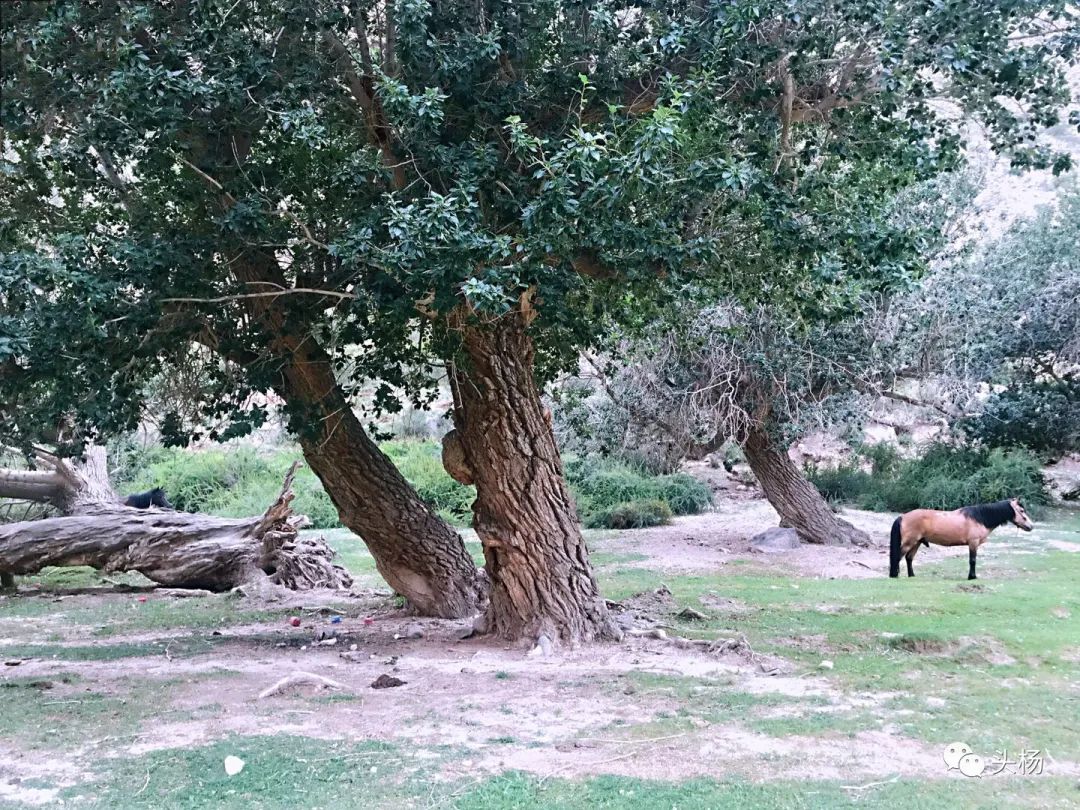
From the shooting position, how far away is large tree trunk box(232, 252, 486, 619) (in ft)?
29.1

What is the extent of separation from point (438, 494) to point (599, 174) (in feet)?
67.5

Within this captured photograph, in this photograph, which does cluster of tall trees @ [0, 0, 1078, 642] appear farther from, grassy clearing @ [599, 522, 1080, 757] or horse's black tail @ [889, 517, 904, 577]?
horse's black tail @ [889, 517, 904, 577]

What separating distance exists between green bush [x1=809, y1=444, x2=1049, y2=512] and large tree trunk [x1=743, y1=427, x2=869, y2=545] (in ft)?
17.4

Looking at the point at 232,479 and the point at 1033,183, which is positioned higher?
the point at 1033,183

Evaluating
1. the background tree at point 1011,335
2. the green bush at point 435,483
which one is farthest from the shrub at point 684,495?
the background tree at point 1011,335

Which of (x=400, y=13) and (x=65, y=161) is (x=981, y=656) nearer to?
(x=400, y=13)

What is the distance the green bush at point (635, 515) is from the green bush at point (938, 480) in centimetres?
483

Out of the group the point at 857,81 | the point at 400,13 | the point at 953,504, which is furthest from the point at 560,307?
the point at 953,504

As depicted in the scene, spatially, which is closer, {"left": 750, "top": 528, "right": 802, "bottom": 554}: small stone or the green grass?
the green grass

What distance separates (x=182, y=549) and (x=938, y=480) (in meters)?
17.3

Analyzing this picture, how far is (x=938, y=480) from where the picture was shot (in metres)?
22.8

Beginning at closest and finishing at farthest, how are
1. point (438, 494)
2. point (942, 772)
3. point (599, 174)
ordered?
point (942, 772) → point (599, 174) → point (438, 494)

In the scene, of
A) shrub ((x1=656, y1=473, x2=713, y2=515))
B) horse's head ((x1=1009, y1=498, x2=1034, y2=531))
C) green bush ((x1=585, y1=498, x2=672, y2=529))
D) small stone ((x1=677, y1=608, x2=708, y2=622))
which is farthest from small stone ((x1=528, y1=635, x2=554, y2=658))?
shrub ((x1=656, y1=473, x2=713, y2=515))

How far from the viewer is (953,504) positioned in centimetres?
2228
